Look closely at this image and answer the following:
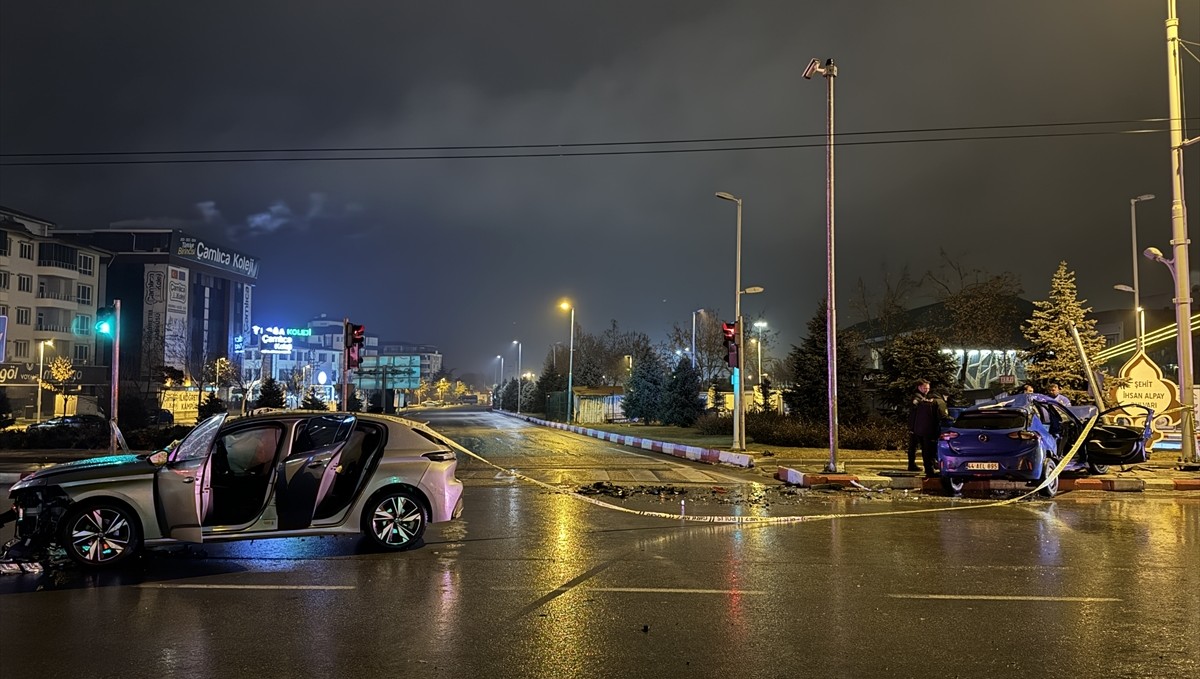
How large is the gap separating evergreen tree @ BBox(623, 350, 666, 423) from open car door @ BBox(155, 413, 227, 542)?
37.0 meters

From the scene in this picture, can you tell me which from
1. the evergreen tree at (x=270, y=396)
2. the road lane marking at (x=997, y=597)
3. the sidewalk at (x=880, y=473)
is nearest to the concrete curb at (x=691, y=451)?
the sidewalk at (x=880, y=473)

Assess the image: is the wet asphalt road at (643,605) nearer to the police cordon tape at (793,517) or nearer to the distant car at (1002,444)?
the police cordon tape at (793,517)

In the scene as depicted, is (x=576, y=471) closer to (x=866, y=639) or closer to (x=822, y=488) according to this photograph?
(x=822, y=488)

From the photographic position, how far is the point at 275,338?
124 meters

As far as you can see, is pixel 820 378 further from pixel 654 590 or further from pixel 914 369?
pixel 654 590

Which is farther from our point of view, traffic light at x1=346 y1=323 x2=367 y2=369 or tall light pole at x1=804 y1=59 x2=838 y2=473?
traffic light at x1=346 y1=323 x2=367 y2=369

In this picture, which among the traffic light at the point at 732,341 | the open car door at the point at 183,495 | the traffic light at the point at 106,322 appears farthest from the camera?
the traffic light at the point at 732,341

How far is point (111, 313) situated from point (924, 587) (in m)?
20.8

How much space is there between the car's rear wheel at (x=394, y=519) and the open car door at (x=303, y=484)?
55 centimetres

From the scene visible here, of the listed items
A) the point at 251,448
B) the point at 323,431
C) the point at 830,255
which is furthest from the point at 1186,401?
the point at 251,448

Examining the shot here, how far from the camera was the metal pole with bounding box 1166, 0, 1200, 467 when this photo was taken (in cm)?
1750

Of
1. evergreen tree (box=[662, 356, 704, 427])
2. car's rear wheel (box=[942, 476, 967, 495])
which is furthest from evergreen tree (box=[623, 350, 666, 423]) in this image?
car's rear wheel (box=[942, 476, 967, 495])

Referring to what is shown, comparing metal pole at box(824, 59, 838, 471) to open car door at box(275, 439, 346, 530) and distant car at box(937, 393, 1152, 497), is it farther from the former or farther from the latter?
open car door at box(275, 439, 346, 530)

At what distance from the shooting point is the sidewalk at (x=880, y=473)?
14.8 m
